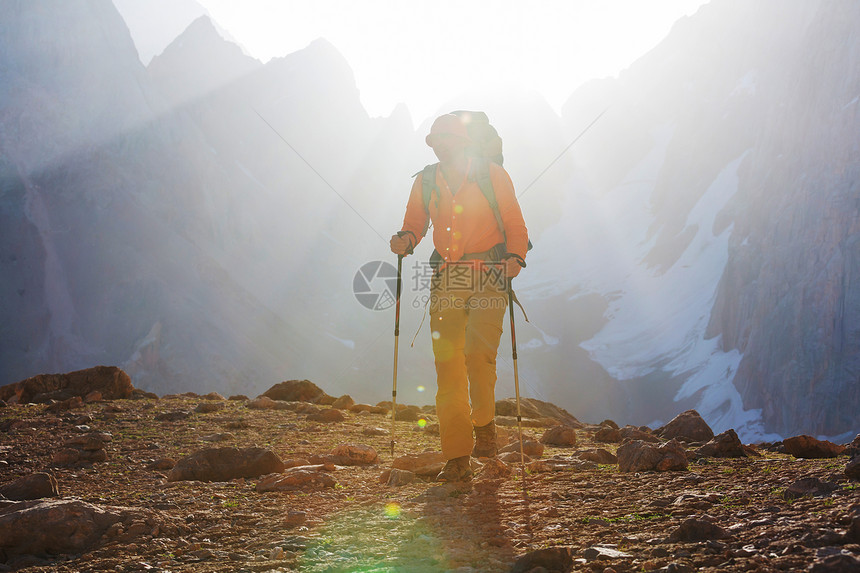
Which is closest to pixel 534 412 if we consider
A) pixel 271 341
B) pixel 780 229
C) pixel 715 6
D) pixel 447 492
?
pixel 447 492

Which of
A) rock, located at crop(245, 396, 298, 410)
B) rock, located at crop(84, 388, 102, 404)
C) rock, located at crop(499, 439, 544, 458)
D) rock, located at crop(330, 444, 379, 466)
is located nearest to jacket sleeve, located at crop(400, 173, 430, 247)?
rock, located at crop(330, 444, 379, 466)

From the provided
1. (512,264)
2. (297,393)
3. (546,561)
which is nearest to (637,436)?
(512,264)

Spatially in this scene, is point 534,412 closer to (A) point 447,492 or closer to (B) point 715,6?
(A) point 447,492

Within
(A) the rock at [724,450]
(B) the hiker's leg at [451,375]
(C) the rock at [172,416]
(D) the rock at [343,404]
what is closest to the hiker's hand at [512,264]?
(B) the hiker's leg at [451,375]

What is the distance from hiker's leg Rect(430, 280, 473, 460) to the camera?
5383 millimetres

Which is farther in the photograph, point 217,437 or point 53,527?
point 217,437

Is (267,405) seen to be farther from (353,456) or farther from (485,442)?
(485,442)

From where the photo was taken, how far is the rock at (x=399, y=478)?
17.6ft

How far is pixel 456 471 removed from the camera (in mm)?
5355

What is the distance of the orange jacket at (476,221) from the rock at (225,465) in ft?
9.26

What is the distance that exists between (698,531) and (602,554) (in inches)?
21.8

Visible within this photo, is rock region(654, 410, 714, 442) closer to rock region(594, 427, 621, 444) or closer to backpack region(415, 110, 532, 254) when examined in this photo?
rock region(594, 427, 621, 444)

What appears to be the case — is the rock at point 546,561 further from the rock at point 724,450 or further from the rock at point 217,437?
the rock at point 217,437

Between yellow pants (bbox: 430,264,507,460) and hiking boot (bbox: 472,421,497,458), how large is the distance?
0.51m
